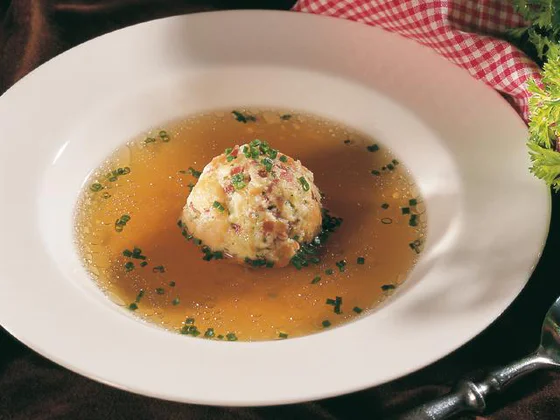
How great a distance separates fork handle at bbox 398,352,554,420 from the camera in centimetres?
264

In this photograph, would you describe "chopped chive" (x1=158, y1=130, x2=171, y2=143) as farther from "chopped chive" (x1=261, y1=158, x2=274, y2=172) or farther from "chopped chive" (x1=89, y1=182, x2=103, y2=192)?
"chopped chive" (x1=261, y1=158, x2=274, y2=172)

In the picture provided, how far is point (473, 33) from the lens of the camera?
12.3 feet

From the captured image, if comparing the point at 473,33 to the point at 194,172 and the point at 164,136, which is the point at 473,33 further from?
the point at 164,136

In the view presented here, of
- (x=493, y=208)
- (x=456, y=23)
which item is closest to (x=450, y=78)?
(x=456, y=23)

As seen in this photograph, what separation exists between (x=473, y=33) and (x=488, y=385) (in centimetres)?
177

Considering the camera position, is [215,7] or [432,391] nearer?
[432,391]

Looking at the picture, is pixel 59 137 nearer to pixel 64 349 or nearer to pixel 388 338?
pixel 64 349

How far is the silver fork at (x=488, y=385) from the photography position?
104 inches

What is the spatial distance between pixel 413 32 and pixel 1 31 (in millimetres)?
2183

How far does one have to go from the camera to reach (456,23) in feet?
12.5

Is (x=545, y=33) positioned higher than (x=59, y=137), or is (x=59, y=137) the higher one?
(x=545, y=33)

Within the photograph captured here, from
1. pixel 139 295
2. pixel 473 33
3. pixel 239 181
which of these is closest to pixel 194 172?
pixel 239 181

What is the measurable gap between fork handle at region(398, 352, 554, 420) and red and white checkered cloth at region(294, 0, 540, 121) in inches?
51.2

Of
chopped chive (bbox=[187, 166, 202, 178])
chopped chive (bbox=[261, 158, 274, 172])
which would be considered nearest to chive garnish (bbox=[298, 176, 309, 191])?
chopped chive (bbox=[261, 158, 274, 172])
